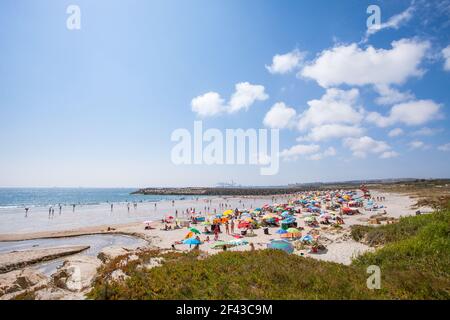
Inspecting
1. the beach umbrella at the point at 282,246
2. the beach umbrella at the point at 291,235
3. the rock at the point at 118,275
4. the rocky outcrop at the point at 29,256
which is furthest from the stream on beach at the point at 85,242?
the rock at the point at 118,275

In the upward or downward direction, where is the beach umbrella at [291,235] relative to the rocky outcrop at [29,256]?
upward

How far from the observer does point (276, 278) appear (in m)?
8.19

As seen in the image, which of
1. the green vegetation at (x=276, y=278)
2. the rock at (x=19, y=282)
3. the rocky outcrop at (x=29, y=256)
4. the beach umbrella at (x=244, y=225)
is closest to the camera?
the green vegetation at (x=276, y=278)

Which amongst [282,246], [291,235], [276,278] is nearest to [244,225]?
[291,235]

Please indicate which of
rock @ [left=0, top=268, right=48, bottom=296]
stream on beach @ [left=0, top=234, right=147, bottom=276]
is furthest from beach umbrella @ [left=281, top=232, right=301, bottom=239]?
rock @ [left=0, top=268, right=48, bottom=296]

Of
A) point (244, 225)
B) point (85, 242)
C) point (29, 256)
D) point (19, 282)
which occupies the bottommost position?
point (85, 242)

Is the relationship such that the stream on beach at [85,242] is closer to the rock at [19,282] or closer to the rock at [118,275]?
the rock at [19,282]

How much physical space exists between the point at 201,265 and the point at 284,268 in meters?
2.91

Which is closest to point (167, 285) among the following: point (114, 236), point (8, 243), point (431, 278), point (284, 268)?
point (284, 268)

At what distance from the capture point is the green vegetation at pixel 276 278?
7.00 m

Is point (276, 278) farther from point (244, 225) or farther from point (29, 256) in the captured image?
point (29, 256)

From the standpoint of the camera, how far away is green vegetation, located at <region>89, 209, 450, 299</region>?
7.00 meters

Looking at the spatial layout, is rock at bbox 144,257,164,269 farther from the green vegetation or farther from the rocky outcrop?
the rocky outcrop

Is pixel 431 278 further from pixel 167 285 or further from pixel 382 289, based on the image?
pixel 167 285
